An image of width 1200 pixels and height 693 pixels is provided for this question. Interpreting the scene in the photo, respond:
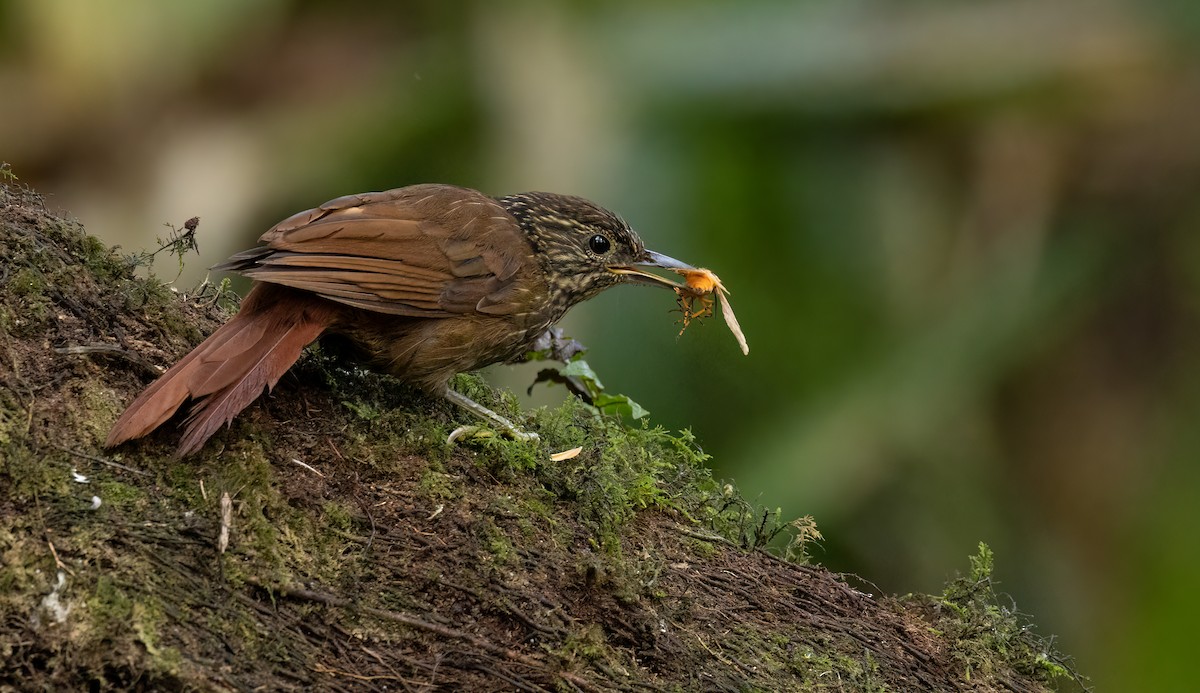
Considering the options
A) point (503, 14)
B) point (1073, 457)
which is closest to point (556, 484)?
point (503, 14)

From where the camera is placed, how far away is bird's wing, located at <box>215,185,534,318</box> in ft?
10.9

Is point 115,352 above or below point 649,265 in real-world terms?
below

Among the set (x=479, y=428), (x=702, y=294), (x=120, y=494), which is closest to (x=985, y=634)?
(x=702, y=294)

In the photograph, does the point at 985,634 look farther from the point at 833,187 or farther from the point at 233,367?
the point at 833,187

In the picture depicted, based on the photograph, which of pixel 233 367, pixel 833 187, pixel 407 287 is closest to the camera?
pixel 233 367

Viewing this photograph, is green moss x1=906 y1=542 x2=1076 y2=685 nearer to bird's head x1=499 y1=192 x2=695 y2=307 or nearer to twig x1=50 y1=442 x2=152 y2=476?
bird's head x1=499 y1=192 x2=695 y2=307

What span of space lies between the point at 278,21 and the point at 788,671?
453 cm

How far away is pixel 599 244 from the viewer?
4215 mm

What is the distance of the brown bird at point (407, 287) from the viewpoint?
2992 mm

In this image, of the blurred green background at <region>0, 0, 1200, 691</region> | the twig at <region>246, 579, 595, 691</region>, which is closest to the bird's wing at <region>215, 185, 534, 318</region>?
the twig at <region>246, 579, 595, 691</region>

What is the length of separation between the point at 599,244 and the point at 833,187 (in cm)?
239

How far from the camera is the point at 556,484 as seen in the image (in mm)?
3354

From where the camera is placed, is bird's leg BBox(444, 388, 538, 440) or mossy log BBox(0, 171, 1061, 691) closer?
mossy log BBox(0, 171, 1061, 691)

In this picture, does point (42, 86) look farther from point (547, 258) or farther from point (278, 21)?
point (547, 258)
